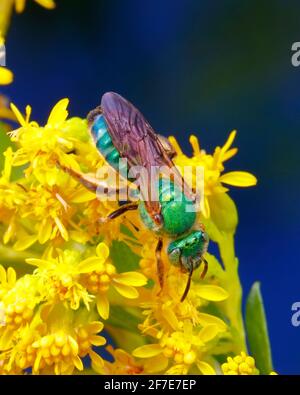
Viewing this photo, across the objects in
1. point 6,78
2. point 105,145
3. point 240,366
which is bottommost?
point 240,366

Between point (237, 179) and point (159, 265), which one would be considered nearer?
point (159, 265)

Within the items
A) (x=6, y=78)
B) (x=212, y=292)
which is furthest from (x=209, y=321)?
(x=6, y=78)

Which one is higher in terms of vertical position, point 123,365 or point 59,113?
point 59,113

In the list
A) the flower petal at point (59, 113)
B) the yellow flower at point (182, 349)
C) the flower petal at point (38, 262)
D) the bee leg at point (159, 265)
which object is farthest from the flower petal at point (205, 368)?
the flower petal at point (59, 113)

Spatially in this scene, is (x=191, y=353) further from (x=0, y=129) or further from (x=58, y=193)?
(x=0, y=129)

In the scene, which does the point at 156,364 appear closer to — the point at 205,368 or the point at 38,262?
the point at 205,368

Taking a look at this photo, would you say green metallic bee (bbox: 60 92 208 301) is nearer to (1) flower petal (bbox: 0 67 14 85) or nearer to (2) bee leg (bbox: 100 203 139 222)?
(2) bee leg (bbox: 100 203 139 222)

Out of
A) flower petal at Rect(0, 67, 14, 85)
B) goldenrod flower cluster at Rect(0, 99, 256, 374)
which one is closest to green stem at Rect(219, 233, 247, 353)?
goldenrod flower cluster at Rect(0, 99, 256, 374)
